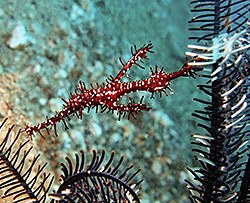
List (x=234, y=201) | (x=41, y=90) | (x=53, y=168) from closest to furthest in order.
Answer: (x=234, y=201) < (x=53, y=168) < (x=41, y=90)

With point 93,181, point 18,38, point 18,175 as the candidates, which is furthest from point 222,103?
point 18,38

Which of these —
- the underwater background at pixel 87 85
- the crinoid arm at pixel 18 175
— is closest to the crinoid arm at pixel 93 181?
the crinoid arm at pixel 18 175

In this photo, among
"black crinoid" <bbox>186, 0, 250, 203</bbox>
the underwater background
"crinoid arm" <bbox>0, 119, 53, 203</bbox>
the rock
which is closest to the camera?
"black crinoid" <bbox>186, 0, 250, 203</bbox>

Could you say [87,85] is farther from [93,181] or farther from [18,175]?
[93,181]

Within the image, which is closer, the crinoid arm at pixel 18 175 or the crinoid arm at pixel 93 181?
the crinoid arm at pixel 93 181

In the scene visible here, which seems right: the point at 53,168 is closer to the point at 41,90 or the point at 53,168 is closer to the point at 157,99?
the point at 41,90

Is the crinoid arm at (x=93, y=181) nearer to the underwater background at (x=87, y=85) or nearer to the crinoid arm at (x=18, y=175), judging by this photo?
the crinoid arm at (x=18, y=175)

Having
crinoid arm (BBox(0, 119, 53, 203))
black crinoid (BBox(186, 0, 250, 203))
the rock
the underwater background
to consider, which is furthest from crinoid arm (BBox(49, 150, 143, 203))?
the rock

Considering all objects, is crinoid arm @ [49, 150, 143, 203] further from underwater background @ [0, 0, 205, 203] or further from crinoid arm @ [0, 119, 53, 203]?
underwater background @ [0, 0, 205, 203]

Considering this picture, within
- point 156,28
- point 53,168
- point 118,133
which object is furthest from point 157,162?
point 156,28
